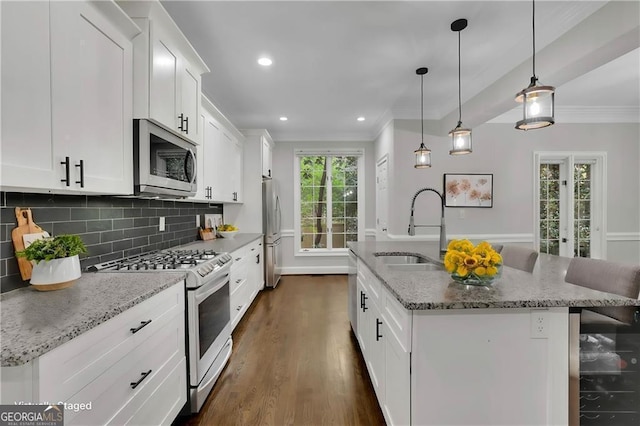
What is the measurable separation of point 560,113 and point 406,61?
3.11m

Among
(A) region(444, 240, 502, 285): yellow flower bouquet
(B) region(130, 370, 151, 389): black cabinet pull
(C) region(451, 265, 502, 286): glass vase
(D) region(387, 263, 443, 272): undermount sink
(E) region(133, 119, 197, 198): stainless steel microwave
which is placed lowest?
(B) region(130, 370, 151, 389): black cabinet pull

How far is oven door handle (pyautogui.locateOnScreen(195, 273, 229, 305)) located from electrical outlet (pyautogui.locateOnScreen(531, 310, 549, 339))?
178 centimetres

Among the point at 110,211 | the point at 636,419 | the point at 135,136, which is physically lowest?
the point at 636,419

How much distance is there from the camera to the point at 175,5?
1981mm

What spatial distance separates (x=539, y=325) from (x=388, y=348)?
701 mm

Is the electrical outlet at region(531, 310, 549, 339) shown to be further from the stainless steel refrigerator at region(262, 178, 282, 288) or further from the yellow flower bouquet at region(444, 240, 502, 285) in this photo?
the stainless steel refrigerator at region(262, 178, 282, 288)

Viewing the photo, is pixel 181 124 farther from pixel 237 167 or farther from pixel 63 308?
pixel 237 167

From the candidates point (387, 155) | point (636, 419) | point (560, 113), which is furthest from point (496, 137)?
point (636, 419)

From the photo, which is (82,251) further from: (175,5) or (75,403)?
(175,5)

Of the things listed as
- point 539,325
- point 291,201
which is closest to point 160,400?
point 539,325

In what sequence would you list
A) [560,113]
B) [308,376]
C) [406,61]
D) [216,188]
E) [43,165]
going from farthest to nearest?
1. [560,113]
2. [216,188]
3. [406,61]
4. [308,376]
5. [43,165]

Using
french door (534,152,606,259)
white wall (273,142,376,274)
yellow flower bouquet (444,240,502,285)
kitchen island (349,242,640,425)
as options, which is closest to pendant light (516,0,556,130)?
yellow flower bouquet (444,240,502,285)

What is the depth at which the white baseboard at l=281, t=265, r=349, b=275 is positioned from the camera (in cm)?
561

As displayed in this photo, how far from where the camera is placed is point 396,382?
4.64 ft
